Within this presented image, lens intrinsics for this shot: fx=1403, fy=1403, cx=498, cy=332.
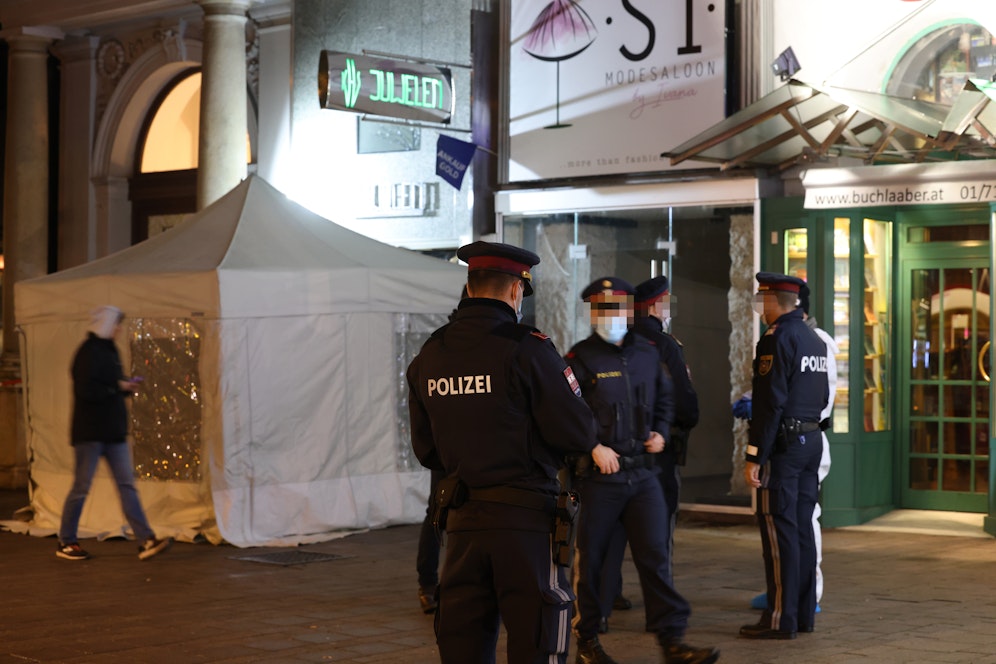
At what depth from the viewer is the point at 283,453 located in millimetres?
11508

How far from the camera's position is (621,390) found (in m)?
7.03

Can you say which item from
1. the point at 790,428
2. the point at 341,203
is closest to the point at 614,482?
the point at 790,428

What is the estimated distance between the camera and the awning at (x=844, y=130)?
1040 centimetres

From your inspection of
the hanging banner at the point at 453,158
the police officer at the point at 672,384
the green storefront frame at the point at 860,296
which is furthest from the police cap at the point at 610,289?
the hanging banner at the point at 453,158

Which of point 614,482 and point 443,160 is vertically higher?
point 443,160

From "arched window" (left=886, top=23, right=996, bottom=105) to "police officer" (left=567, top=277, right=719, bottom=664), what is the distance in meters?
5.87

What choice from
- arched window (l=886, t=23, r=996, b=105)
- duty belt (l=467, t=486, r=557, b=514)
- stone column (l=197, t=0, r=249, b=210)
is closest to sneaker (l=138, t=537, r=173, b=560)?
stone column (l=197, t=0, r=249, b=210)

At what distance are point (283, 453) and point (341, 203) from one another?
16.1 ft

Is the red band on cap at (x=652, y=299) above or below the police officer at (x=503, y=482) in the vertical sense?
above

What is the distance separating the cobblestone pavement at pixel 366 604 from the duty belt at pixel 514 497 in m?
2.61

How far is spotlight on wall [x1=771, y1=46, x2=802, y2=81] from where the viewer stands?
11.4 meters

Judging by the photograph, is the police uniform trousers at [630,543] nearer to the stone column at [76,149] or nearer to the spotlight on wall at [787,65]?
the spotlight on wall at [787,65]

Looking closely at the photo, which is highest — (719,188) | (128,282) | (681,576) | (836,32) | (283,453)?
(836,32)

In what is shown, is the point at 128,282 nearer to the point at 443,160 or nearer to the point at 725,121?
the point at 443,160
